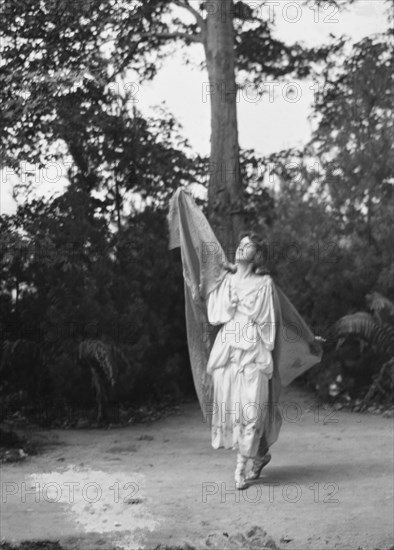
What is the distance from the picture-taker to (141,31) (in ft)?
54.6

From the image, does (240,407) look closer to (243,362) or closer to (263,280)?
(243,362)

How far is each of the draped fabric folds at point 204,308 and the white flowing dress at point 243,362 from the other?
0.99ft

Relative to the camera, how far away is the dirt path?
8109 mm

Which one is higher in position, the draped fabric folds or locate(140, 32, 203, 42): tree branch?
locate(140, 32, 203, 42): tree branch

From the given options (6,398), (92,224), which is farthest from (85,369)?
(92,224)

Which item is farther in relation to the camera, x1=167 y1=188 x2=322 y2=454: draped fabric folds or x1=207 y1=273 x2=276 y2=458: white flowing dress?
x1=167 y1=188 x2=322 y2=454: draped fabric folds

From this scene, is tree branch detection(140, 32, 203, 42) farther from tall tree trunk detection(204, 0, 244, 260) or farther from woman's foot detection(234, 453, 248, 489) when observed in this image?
woman's foot detection(234, 453, 248, 489)

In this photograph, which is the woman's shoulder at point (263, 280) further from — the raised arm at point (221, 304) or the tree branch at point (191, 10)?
the tree branch at point (191, 10)

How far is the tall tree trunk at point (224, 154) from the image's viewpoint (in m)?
15.4

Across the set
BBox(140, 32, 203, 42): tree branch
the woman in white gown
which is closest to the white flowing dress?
the woman in white gown

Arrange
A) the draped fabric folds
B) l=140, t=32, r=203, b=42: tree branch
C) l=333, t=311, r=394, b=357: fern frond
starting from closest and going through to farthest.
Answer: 1. the draped fabric folds
2. l=333, t=311, r=394, b=357: fern frond
3. l=140, t=32, r=203, b=42: tree branch

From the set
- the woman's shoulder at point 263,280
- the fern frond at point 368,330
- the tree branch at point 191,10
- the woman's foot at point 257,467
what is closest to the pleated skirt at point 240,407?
the woman's foot at point 257,467

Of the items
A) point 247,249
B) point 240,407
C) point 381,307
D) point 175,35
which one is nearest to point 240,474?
point 240,407

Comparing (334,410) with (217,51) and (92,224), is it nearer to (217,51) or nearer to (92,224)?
(92,224)
